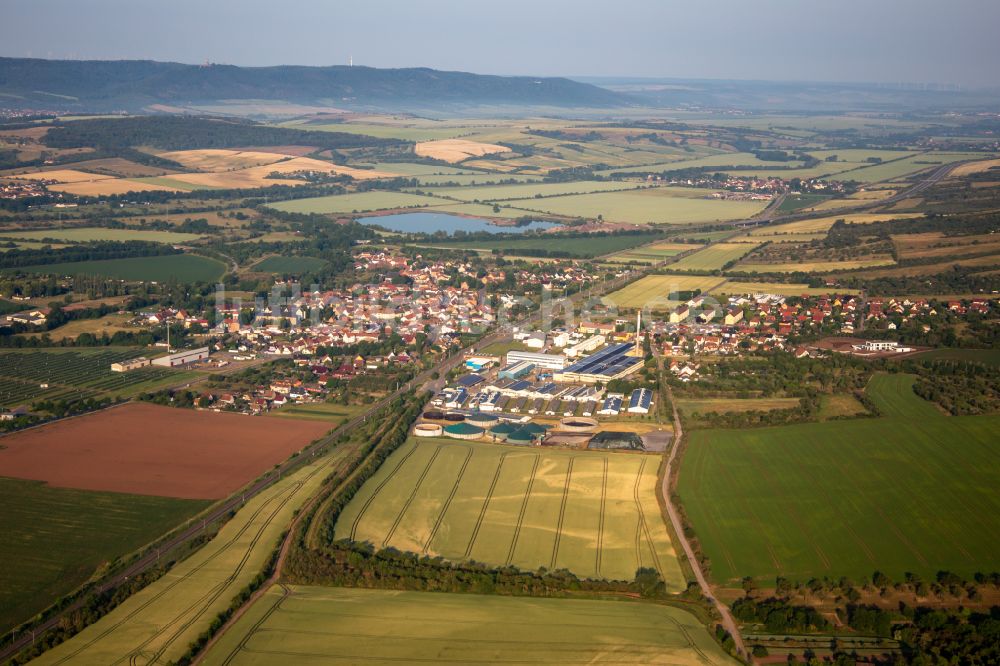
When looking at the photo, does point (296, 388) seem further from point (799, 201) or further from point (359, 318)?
point (799, 201)

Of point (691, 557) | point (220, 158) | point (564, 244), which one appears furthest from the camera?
point (220, 158)

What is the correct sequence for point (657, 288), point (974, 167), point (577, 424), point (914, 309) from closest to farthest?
point (577, 424), point (914, 309), point (657, 288), point (974, 167)

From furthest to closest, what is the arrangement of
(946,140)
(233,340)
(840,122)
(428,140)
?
(840,122) → (946,140) → (428,140) → (233,340)

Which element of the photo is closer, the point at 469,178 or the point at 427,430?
the point at 427,430

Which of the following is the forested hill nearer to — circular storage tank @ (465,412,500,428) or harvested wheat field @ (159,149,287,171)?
harvested wheat field @ (159,149,287,171)

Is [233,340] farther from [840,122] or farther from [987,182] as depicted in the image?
[840,122]

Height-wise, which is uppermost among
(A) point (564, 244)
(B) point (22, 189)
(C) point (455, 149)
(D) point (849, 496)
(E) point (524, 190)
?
(C) point (455, 149)

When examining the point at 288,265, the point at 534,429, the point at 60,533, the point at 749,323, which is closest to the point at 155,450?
the point at 60,533

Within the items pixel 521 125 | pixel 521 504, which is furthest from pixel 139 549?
pixel 521 125
